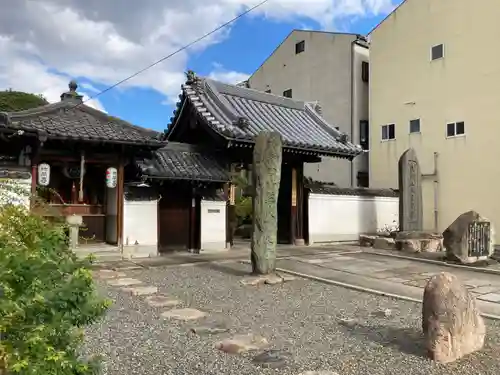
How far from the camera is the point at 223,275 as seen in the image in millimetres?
10188

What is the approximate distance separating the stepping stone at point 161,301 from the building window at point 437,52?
55.2ft

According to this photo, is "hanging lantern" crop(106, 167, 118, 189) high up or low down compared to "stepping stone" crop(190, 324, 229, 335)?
up

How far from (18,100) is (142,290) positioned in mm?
23049

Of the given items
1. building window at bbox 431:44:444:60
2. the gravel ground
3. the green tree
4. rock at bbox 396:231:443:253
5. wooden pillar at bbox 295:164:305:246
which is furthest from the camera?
the green tree

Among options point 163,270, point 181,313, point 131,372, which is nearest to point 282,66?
point 163,270

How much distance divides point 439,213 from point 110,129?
14187 mm

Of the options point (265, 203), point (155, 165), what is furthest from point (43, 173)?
point (265, 203)

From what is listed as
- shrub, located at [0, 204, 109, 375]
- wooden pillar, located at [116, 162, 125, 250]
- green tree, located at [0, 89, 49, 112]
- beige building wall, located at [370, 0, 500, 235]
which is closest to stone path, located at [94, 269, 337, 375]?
wooden pillar, located at [116, 162, 125, 250]

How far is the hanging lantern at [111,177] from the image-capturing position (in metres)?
12.2

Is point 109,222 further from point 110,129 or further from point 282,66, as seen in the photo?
point 282,66

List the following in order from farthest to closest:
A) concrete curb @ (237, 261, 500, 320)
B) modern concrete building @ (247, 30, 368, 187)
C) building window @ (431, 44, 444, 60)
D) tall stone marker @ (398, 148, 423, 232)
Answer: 1. modern concrete building @ (247, 30, 368, 187)
2. building window @ (431, 44, 444, 60)
3. tall stone marker @ (398, 148, 423, 232)
4. concrete curb @ (237, 261, 500, 320)

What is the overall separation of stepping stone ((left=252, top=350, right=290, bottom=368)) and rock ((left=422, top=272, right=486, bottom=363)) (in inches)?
63.5

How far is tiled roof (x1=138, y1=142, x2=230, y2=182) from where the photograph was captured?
12805 mm

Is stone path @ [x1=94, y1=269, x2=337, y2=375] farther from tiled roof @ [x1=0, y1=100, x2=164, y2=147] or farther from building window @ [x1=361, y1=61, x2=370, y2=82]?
building window @ [x1=361, y1=61, x2=370, y2=82]
